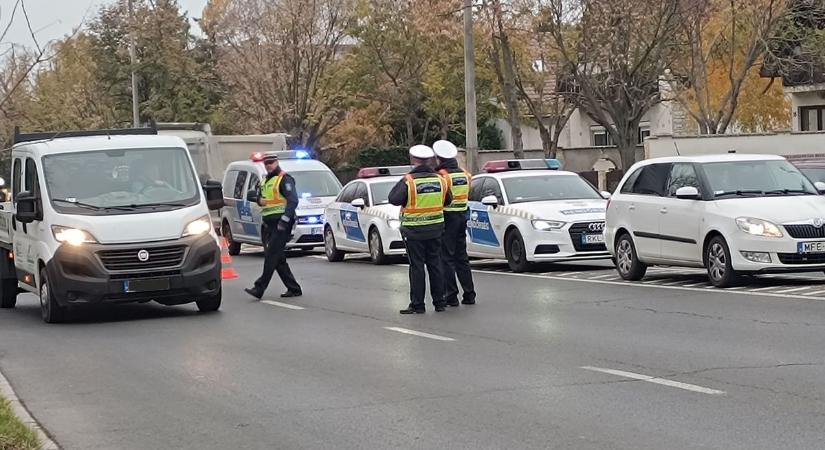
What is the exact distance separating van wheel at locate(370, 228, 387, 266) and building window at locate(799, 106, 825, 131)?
2613 centimetres

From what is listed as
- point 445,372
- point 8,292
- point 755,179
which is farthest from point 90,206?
point 755,179

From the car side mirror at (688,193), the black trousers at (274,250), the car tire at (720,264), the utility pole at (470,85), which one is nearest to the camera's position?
the car tire at (720,264)

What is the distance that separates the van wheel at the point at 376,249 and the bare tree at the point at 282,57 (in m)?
22.7

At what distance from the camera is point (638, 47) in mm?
34781

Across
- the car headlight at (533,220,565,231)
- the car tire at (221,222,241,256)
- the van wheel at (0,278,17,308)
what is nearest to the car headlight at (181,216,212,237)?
the van wheel at (0,278,17,308)

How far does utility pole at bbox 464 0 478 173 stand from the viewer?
3070 cm

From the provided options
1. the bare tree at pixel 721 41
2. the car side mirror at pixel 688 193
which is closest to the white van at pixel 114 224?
the car side mirror at pixel 688 193

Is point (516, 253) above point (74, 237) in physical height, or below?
below

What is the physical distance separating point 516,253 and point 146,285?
7.47 metres

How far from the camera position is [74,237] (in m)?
14.7

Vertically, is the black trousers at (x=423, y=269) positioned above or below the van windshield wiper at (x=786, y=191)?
below

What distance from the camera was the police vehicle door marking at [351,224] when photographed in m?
25.0

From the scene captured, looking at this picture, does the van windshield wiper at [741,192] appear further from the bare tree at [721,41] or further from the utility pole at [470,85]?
the bare tree at [721,41]

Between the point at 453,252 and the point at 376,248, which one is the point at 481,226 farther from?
the point at 453,252
